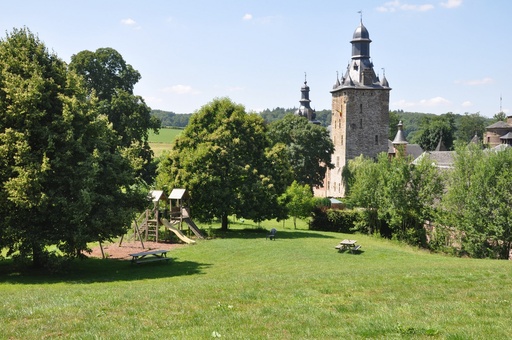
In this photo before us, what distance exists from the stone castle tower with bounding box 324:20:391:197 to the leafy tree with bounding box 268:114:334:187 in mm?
6792

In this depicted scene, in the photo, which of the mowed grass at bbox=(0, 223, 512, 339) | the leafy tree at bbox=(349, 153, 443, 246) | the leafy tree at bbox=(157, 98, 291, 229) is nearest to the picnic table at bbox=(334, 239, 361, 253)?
the leafy tree at bbox=(157, 98, 291, 229)

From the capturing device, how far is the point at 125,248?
2748 centimetres

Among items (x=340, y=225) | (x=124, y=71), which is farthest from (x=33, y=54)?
(x=340, y=225)

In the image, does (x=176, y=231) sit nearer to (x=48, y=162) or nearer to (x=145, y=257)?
(x=145, y=257)

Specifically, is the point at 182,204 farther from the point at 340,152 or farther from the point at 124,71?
the point at 340,152

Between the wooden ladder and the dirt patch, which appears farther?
the wooden ladder

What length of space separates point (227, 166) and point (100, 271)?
1470 centimetres

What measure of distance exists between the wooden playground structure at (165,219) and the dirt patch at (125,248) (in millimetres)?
857

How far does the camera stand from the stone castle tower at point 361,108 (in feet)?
227

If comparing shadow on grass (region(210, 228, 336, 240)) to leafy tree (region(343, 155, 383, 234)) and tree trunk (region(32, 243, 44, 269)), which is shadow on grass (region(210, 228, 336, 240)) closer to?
leafy tree (region(343, 155, 383, 234))

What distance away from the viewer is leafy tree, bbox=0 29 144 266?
18.1 m

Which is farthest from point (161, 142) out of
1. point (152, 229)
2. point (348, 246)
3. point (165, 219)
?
point (348, 246)

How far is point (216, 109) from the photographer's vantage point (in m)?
36.0

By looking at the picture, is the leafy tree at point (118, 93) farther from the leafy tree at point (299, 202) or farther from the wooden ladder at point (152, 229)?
the leafy tree at point (299, 202)
